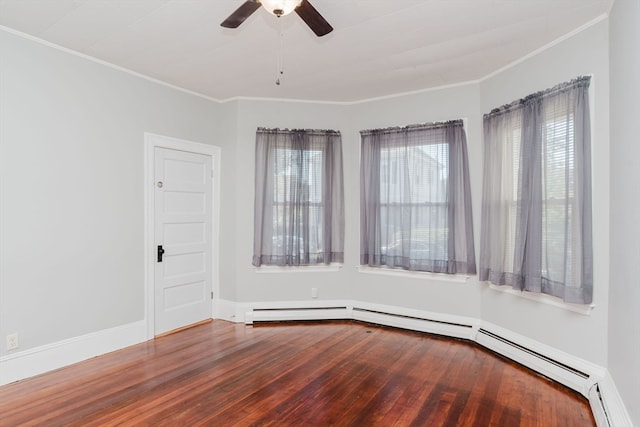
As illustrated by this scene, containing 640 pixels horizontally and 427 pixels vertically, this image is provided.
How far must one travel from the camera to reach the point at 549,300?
2945 millimetres

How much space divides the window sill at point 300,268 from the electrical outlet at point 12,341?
2276mm

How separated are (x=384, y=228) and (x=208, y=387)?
254cm

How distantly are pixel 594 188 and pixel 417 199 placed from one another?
171cm

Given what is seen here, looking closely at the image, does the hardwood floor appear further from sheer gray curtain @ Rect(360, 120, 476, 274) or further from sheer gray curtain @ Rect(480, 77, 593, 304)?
sheer gray curtain @ Rect(360, 120, 476, 274)

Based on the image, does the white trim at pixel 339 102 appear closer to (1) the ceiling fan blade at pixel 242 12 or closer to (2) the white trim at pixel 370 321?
(1) the ceiling fan blade at pixel 242 12

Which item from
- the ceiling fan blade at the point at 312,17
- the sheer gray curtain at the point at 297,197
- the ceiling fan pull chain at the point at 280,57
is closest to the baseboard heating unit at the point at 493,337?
the sheer gray curtain at the point at 297,197

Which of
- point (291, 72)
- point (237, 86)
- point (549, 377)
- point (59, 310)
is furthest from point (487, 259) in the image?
point (59, 310)

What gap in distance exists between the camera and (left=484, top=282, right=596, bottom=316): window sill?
2.64m

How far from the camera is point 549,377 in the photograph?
2.84 metres

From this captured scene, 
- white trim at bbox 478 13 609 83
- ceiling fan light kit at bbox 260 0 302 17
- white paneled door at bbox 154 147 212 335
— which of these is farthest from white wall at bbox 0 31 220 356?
white trim at bbox 478 13 609 83

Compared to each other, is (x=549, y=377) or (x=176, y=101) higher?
(x=176, y=101)

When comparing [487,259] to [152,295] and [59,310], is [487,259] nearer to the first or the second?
[152,295]

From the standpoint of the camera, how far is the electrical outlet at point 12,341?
276 cm

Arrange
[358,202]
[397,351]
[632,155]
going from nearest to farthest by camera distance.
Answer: [632,155] < [397,351] < [358,202]
